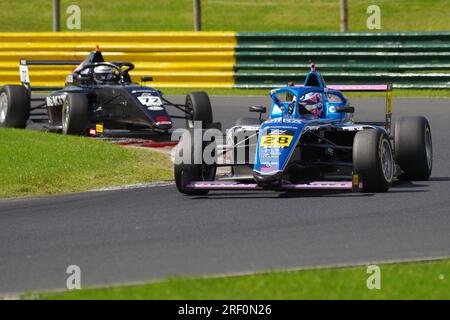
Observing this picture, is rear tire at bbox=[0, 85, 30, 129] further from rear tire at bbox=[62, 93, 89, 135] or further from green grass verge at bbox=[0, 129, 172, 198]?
green grass verge at bbox=[0, 129, 172, 198]

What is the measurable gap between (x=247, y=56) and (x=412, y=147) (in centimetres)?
1041

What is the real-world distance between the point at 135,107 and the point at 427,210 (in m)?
7.05

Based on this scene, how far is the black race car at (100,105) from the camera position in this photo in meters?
17.1

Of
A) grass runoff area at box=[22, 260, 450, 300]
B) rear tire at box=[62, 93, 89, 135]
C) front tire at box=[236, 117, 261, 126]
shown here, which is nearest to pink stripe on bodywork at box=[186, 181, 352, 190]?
front tire at box=[236, 117, 261, 126]

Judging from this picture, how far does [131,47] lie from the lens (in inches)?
923

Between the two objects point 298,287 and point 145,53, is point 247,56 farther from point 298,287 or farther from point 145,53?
point 298,287

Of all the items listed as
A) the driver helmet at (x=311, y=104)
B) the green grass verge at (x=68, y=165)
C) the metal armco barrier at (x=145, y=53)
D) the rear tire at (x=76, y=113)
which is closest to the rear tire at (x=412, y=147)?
the driver helmet at (x=311, y=104)

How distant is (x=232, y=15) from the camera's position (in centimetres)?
4025

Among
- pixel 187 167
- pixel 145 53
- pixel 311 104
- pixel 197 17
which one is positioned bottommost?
pixel 187 167

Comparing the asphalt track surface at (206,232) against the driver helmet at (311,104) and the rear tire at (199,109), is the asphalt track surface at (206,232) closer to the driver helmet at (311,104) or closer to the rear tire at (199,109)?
the driver helmet at (311,104)

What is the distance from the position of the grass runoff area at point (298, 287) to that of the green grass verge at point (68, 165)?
481cm

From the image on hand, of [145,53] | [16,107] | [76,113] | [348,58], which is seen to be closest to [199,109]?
[76,113]
